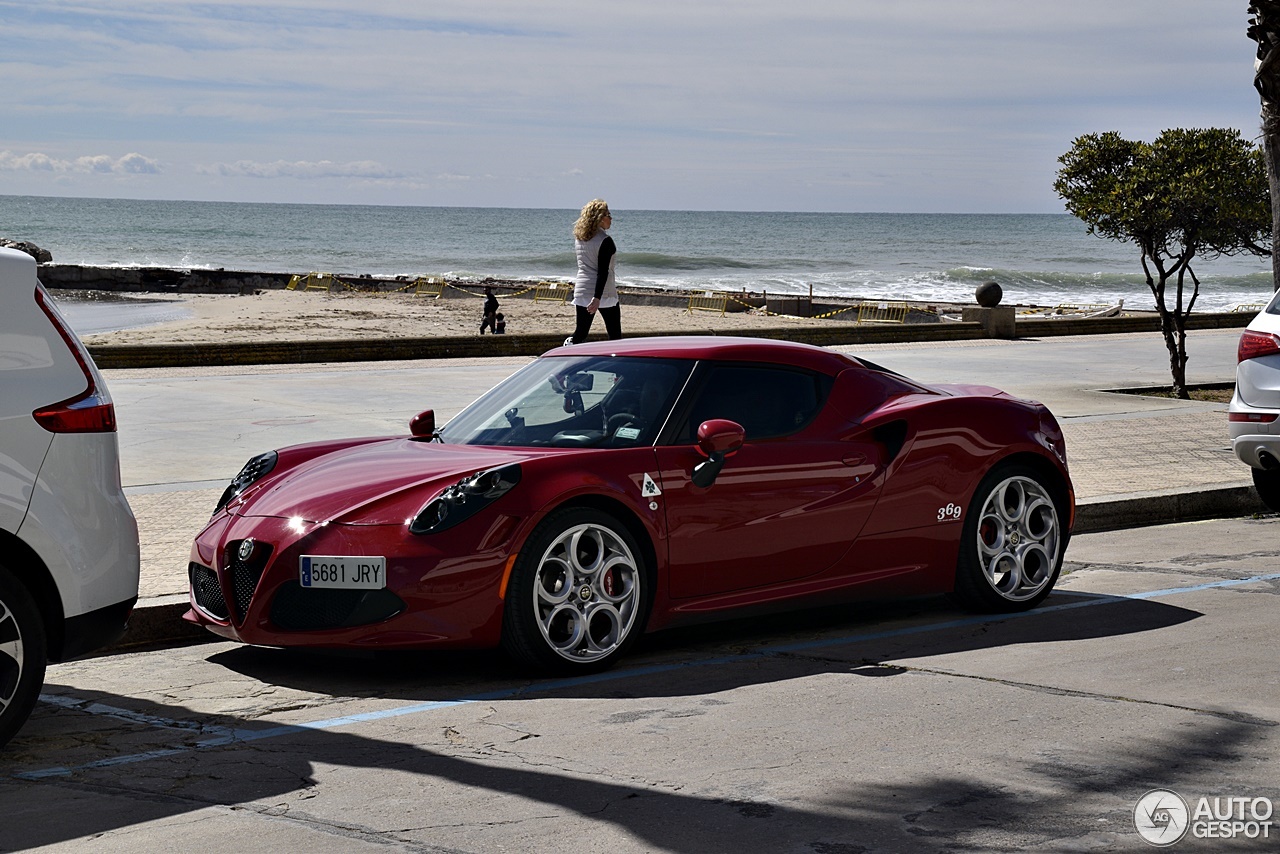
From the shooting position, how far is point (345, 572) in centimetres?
590

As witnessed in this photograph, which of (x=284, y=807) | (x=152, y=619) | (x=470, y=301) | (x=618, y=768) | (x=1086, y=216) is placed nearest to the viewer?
(x=284, y=807)

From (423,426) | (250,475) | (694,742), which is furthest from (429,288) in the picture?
(694,742)

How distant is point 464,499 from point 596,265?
7528 millimetres

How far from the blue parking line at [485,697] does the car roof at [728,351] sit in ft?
4.21

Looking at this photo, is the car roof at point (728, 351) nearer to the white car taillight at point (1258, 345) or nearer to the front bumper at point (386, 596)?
the front bumper at point (386, 596)

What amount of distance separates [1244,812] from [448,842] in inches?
89.7

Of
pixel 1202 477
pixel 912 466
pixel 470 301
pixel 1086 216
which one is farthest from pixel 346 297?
pixel 912 466

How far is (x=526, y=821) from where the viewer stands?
4426 millimetres

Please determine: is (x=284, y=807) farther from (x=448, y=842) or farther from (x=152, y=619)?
(x=152, y=619)

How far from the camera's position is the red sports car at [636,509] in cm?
595

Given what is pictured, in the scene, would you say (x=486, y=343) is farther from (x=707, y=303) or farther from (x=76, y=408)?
(x=707, y=303)

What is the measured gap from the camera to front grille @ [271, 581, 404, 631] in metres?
5.88

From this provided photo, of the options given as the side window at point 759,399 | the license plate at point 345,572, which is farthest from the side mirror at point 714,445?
the license plate at point 345,572

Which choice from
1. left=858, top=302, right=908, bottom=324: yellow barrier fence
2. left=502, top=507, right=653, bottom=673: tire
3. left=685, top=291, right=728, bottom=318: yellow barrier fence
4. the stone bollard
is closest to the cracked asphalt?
left=502, top=507, right=653, bottom=673: tire
